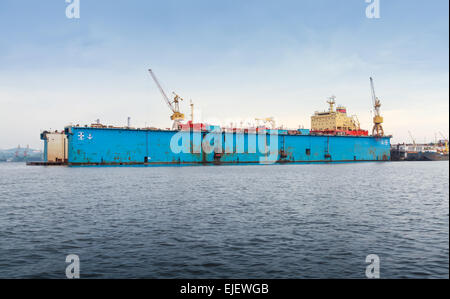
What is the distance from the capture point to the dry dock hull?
220 feet

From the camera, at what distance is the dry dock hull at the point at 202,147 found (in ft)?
220

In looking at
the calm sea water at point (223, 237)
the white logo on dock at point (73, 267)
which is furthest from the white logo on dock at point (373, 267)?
the white logo on dock at point (73, 267)

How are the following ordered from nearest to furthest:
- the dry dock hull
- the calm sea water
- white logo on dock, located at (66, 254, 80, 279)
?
white logo on dock, located at (66, 254, 80, 279), the calm sea water, the dry dock hull

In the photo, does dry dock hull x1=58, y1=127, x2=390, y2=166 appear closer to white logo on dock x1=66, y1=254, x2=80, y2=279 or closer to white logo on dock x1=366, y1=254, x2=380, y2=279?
white logo on dock x1=66, y1=254, x2=80, y2=279

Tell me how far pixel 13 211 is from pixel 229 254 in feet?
52.3

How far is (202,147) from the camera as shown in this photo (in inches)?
3076

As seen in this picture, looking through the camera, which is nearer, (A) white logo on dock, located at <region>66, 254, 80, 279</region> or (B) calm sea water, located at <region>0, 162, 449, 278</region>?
(A) white logo on dock, located at <region>66, 254, 80, 279</region>

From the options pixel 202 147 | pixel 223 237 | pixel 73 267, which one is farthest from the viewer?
pixel 202 147

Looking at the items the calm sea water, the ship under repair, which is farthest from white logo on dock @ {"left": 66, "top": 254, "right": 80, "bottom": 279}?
the ship under repair

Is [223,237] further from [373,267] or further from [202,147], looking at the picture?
[202,147]

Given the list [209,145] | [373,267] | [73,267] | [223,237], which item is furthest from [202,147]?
[373,267]

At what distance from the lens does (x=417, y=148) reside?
173m

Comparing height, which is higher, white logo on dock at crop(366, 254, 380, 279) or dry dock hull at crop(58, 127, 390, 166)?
dry dock hull at crop(58, 127, 390, 166)
